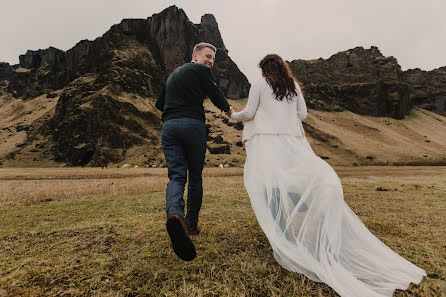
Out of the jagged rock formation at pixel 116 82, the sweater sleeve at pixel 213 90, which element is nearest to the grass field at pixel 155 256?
the sweater sleeve at pixel 213 90

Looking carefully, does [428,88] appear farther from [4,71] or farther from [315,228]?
[4,71]

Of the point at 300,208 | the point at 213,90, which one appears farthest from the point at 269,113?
the point at 300,208

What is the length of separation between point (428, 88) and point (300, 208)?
691 feet

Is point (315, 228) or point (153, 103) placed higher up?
point (153, 103)

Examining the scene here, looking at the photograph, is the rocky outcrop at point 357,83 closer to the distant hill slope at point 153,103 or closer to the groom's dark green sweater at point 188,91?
the distant hill slope at point 153,103

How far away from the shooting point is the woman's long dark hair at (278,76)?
3.59 m

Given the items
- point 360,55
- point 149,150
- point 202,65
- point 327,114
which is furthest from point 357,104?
point 202,65

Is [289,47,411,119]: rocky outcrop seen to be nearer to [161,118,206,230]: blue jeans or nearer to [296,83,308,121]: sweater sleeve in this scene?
[296,83,308,121]: sweater sleeve

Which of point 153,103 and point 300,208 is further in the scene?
point 153,103

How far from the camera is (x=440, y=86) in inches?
6211

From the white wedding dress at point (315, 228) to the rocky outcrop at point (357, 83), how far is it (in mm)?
133999

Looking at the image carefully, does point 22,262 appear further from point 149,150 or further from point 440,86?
point 440,86

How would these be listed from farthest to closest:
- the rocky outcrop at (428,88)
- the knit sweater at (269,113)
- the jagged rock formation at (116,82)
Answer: the rocky outcrop at (428,88), the jagged rock formation at (116,82), the knit sweater at (269,113)

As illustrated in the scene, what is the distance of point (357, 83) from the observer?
134m
